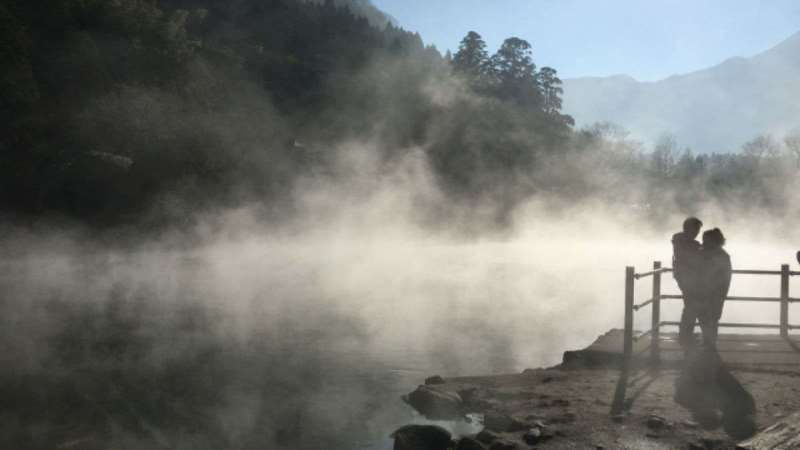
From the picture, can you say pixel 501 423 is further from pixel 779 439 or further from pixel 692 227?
pixel 692 227

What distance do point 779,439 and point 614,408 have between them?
2171mm

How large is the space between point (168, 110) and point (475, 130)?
3882 cm

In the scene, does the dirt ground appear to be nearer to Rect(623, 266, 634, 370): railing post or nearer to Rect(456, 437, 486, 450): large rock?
Rect(456, 437, 486, 450): large rock

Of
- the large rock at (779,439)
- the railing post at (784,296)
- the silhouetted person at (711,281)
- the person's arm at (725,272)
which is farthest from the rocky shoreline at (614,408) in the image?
the railing post at (784,296)

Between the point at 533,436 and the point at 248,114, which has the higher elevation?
the point at 248,114

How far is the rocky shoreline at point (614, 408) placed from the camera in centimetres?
629

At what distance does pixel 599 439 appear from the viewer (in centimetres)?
634

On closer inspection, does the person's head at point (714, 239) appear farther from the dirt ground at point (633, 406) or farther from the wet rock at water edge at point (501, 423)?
the wet rock at water edge at point (501, 423)

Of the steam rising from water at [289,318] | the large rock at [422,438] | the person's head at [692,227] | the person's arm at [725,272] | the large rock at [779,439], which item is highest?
the person's head at [692,227]

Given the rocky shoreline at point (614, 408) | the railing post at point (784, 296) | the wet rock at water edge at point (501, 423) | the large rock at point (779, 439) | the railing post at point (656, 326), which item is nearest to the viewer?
the large rock at point (779, 439)

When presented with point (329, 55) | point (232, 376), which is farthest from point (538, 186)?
point (232, 376)

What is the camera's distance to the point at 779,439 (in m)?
5.09

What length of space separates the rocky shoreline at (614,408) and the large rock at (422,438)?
1cm

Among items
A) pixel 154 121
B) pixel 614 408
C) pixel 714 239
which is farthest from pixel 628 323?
pixel 154 121
